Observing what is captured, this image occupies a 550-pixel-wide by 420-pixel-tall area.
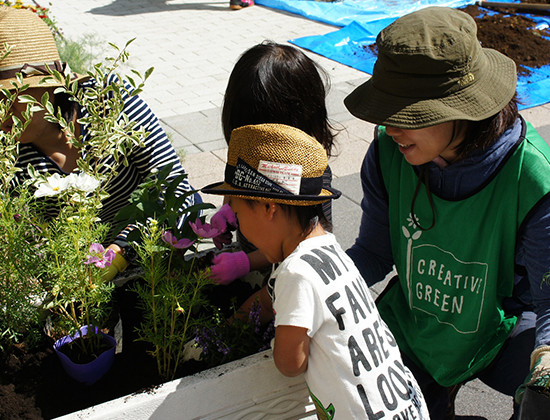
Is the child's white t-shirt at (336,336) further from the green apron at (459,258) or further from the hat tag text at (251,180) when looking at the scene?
the green apron at (459,258)

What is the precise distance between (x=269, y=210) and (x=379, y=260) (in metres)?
0.69

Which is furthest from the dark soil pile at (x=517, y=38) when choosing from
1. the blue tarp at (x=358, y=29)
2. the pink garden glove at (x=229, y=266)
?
the pink garden glove at (x=229, y=266)

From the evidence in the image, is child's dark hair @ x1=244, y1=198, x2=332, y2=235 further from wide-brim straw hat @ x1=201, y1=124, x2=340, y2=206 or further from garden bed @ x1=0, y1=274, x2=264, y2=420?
garden bed @ x1=0, y1=274, x2=264, y2=420

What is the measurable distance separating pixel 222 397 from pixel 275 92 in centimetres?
95

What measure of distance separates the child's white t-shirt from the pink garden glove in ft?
1.16

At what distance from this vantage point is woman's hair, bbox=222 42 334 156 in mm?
1879

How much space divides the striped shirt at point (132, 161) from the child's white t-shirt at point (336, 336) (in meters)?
0.73

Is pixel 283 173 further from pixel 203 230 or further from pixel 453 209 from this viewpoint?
pixel 453 209

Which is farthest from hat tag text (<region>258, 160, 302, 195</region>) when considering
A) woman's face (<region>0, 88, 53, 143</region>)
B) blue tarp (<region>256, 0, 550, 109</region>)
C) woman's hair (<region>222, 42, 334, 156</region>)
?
blue tarp (<region>256, 0, 550, 109</region>)

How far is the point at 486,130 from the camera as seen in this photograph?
1.58 meters

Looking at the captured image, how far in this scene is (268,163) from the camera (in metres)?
1.42

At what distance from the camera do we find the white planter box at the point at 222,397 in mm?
1382

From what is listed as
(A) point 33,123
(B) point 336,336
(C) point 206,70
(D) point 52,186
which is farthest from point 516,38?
(D) point 52,186

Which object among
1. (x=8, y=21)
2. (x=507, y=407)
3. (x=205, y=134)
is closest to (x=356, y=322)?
(x=507, y=407)
